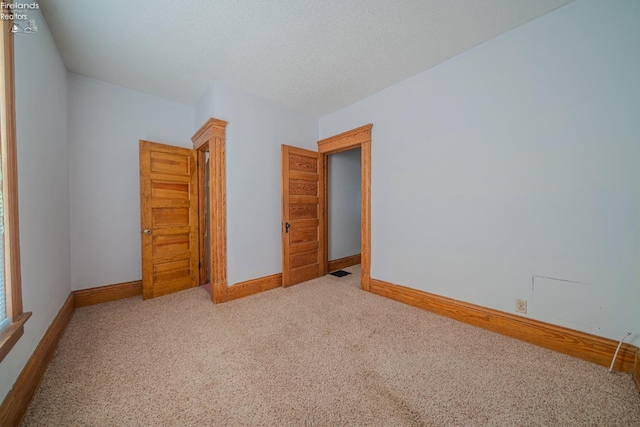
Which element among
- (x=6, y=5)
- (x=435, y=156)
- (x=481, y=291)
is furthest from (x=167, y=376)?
(x=435, y=156)

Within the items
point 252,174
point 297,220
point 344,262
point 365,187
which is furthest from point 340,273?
point 252,174

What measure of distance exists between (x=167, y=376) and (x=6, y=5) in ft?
7.48

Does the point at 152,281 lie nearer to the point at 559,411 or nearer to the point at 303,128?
the point at 303,128

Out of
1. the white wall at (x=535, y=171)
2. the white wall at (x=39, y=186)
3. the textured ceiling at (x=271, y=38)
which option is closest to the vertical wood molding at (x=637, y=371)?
the white wall at (x=535, y=171)

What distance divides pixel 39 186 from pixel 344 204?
Result: 12.0ft

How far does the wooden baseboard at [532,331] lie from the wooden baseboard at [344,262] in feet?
5.15

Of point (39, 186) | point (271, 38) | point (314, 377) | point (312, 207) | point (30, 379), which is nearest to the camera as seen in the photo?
point (30, 379)

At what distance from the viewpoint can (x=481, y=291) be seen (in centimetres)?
215

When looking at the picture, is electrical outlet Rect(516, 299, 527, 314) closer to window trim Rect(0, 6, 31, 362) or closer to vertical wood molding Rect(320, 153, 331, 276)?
vertical wood molding Rect(320, 153, 331, 276)

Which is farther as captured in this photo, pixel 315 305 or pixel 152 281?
pixel 152 281

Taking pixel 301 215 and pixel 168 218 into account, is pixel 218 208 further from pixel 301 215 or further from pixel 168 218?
pixel 301 215

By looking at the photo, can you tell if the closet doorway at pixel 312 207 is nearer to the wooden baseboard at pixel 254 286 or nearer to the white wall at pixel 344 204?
the wooden baseboard at pixel 254 286

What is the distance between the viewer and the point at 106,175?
2791 mm

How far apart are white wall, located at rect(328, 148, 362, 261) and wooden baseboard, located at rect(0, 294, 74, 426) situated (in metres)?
3.22
